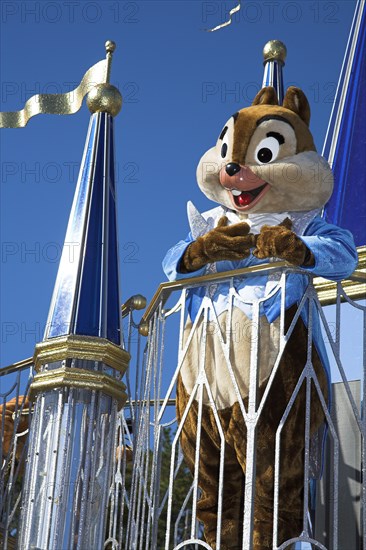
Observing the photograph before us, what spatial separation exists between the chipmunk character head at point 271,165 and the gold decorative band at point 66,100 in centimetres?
79

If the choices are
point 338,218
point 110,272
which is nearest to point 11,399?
point 338,218

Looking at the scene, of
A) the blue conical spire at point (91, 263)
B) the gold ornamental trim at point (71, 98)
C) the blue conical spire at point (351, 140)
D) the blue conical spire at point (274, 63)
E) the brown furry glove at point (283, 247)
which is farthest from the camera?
the blue conical spire at point (274, 63)

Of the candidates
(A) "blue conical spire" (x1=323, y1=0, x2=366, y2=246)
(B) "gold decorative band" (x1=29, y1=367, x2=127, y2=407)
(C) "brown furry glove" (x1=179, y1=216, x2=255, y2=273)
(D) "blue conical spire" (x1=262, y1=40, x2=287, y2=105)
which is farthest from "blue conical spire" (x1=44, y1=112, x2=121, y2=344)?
(D) "blue conical spire" (x1=262, y1=40, x2=287, y2=105)

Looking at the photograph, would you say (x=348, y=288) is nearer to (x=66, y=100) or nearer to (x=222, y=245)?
(x=222, y=245)

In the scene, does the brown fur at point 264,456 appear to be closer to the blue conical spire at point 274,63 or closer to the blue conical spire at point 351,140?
the blue conical spire at point 351,140

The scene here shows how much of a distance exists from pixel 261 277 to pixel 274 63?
237 cm

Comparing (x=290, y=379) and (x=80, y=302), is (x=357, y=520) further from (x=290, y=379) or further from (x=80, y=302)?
(x=80, y=302)

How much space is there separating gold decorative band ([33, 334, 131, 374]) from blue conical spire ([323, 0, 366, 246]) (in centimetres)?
265

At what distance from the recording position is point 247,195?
16.6ft

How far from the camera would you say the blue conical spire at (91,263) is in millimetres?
4020

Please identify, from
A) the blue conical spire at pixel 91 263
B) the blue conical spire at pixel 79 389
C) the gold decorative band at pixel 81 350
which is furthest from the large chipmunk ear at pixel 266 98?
the gold decorative band at pixel 81 350

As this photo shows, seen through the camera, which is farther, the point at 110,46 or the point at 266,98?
the point at 266,98

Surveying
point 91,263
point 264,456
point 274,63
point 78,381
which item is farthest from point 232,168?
point 274,63

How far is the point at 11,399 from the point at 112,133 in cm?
280
